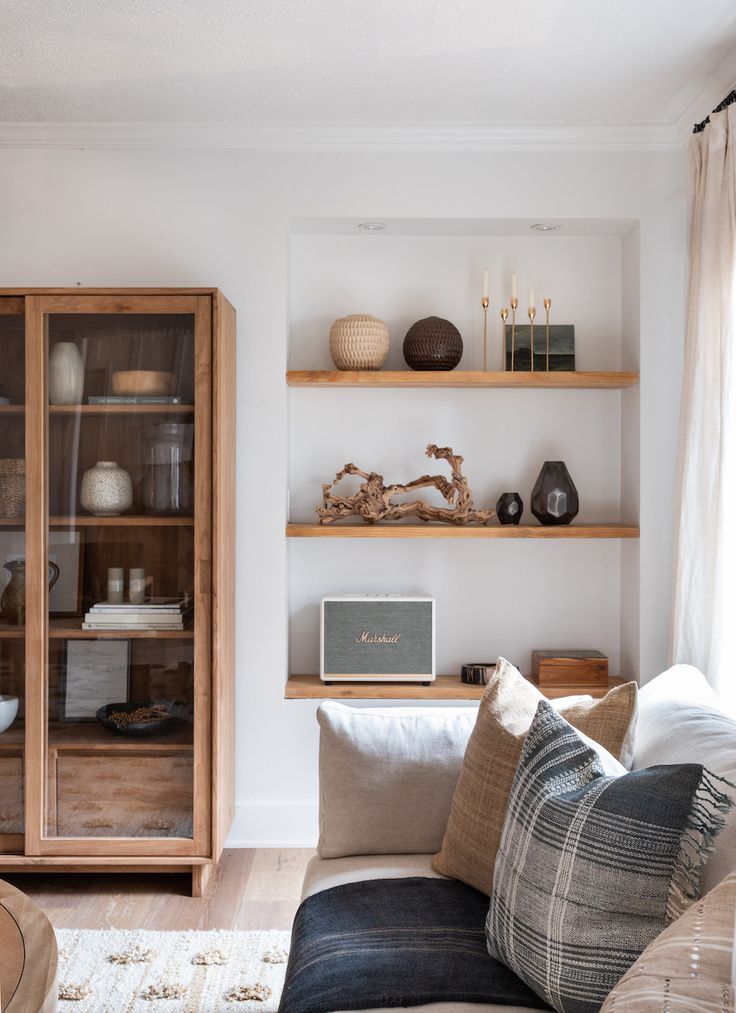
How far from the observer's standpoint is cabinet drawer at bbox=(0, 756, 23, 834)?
2.97 m

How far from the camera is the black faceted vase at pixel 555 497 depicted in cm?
332

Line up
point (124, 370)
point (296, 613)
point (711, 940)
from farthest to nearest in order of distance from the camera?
1. point (296, 613)
2. point (124, 370)
3. point (711, 940)

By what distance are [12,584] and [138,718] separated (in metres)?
0.61

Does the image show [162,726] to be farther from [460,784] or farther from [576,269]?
[576,269]

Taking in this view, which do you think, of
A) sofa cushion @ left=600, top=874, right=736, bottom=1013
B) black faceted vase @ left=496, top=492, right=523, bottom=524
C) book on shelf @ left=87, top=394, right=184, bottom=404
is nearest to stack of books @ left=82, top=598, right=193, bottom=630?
book on shelf @ left=87, top=394, right=184, bottom=404

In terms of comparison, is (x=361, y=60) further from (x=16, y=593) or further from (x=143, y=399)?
(x=16, y=593)

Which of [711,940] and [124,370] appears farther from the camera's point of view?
[124,370]

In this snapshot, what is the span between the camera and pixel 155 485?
2.98 metres

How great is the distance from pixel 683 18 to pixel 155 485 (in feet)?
6.87

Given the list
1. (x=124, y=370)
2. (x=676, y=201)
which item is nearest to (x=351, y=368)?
(x=124, y=370)

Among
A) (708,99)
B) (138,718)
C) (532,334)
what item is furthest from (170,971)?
(708,99)

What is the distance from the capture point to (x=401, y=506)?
3.38 m

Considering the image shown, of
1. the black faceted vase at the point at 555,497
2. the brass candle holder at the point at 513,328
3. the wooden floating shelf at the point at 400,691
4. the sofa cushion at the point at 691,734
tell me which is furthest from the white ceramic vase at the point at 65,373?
the sofa cushion at the point at 691,734

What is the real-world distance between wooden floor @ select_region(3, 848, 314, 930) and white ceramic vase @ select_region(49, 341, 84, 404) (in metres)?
1.63
